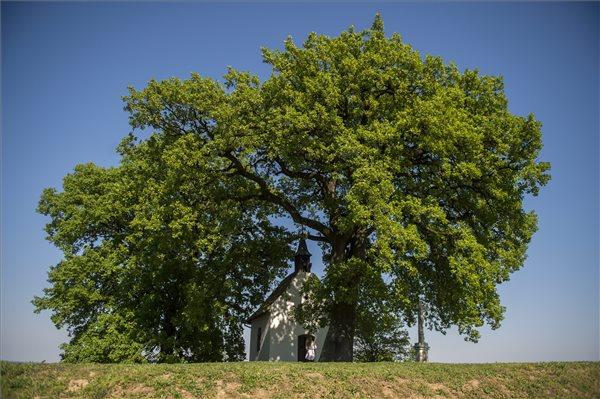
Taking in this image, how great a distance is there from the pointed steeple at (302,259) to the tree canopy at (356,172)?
9.92m

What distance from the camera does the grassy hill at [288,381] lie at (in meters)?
15.2

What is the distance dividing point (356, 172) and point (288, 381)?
9068 millimetres

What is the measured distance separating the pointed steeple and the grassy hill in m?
19.7

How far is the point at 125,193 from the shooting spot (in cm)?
2684

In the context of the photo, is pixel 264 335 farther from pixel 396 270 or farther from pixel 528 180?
pixel 528 180

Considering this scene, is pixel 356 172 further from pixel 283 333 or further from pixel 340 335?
pixel 283 333

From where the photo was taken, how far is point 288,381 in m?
16.4

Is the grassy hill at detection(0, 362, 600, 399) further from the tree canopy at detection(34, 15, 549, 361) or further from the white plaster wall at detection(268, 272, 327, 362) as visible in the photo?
the white plaster wall at detection(268, 272, 327, 362)

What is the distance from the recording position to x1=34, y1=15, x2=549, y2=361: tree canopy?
21.8 metres

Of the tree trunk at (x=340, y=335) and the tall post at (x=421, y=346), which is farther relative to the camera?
the tall post at (x=421, y=346)

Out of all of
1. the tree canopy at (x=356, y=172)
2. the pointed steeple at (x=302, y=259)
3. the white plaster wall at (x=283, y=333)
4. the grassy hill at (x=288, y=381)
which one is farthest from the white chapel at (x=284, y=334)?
the grassy hill at (x=288, y=381)

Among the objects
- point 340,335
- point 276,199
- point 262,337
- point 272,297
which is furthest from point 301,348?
point 276,199

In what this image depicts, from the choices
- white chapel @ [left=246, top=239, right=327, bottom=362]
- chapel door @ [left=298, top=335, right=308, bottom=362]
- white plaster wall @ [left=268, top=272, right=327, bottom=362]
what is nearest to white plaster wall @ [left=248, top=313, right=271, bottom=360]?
white chapel @ [left=246, top=239, right=327, bottom=362]

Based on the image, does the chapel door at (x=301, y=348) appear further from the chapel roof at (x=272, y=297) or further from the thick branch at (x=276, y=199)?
the thick branch at (x=276, y=199)
